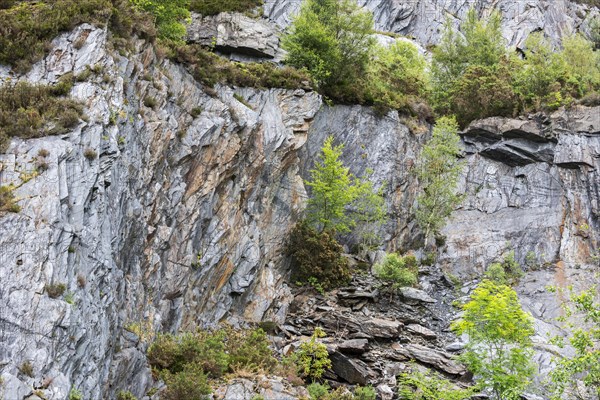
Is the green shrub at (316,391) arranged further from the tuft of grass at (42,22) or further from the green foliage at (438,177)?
the green foliage at (438,177)

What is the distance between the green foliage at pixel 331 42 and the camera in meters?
31.0

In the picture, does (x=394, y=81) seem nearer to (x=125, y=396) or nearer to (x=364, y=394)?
(x=364, y=394)

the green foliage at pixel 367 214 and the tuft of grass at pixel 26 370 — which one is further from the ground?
the green foliage at pixel 367 214

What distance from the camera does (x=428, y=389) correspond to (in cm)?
1719

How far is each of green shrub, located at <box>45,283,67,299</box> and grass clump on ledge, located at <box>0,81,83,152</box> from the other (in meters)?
3.87

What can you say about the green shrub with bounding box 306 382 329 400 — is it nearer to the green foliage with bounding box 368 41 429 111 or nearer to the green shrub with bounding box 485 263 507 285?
the green shrub with bounding box 485 263 507 285

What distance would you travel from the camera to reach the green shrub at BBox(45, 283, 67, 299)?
10906mm

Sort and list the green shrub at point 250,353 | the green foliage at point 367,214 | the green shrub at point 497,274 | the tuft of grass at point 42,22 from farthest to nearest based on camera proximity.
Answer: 1. the green foliage at point 367,214
2. the green shrub at point 497,274
3. the green shrub at point 250,353
4. the tuft of grass at point 42,22

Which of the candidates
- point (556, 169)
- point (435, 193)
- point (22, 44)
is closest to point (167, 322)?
point (22, 44)

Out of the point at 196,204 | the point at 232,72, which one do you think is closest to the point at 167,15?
the point at 232,72

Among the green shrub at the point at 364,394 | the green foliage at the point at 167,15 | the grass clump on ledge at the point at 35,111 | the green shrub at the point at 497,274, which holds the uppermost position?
the green foliage at the point at 167,15

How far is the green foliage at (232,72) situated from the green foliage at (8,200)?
11.2 m

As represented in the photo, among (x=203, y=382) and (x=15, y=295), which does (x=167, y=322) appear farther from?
(x=15, y=295)

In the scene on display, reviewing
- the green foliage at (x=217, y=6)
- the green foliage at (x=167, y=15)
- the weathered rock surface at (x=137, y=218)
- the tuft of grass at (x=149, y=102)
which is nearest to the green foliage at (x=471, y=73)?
the weathered rock surface at (x=137, y=218)
